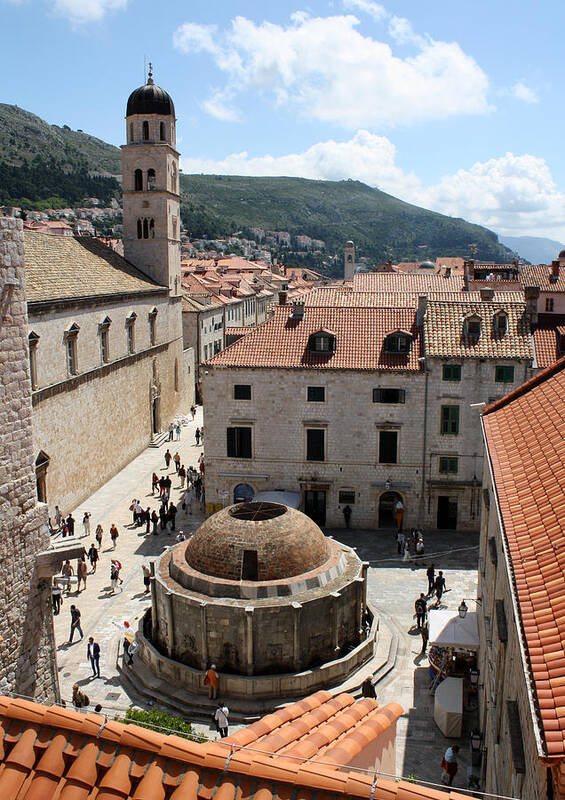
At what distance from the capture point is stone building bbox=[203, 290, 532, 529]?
31.5 meters

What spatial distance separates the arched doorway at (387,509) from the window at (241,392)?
26.0ft

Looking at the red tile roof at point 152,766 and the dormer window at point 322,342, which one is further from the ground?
the dormer window at point 322,342

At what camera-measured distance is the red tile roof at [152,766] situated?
21.8 ft

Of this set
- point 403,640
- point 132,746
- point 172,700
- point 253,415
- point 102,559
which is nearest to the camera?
point 132,746

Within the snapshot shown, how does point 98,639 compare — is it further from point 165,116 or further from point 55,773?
point 165,116

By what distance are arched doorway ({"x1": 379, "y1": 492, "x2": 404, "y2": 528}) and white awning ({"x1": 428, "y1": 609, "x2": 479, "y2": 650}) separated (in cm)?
1197

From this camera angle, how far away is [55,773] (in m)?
7.36

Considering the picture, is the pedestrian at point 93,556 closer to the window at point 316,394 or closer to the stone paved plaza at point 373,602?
the stone paved plaza at point 373,602

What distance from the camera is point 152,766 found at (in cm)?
713

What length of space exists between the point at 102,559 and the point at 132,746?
23.4 metres

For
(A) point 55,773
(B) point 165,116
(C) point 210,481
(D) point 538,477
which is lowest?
(C) point 210,481

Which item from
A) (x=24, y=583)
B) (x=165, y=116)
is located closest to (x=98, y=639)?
(x=24, y=583)

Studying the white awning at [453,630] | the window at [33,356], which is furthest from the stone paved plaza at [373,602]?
the window at [33,356]

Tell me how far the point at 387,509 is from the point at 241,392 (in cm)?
889
